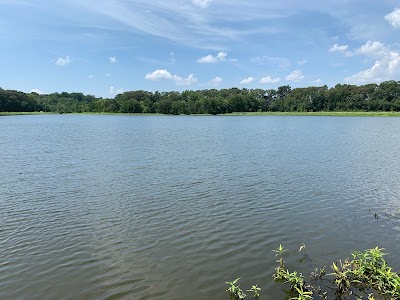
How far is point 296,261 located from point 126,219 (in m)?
6.99

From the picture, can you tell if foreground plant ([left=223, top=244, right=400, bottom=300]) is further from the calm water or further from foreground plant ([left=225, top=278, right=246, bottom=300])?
the calm water

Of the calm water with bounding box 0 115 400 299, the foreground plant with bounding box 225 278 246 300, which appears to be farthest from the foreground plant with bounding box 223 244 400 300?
the calm water with bounding box 0 115 400 299

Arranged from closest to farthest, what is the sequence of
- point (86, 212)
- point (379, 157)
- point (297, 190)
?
point (86, 212), point (297, 190), point (379, 157)

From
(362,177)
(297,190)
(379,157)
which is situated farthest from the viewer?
(379,157)

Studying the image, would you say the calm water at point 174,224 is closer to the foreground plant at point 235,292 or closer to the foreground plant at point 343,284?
the foreground plant at point 235,292

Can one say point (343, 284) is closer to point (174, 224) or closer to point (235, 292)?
point (235, 292)

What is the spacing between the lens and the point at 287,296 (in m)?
7.91

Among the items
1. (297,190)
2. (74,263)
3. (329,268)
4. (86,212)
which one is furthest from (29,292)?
(297,190)

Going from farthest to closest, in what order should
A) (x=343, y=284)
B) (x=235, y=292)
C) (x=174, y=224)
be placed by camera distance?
(x=174, y=224) < (x=343, y=284) < (x=235, y=292)

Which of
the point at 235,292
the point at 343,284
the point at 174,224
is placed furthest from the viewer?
the point at 174,224

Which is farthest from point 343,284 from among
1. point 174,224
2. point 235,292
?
point 174,224

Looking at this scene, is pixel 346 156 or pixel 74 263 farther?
pixel 346 156

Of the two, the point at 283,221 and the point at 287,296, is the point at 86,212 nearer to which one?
the point at 283,221

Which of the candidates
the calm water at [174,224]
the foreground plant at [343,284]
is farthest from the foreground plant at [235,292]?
the calm water at [174,224]
